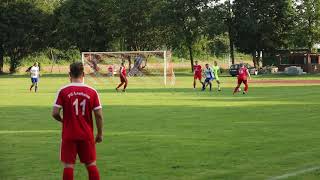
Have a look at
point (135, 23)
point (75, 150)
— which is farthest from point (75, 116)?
point (135, 23)

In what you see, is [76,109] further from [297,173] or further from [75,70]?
[297,173]

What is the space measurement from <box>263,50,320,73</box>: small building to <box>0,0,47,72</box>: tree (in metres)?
32.1

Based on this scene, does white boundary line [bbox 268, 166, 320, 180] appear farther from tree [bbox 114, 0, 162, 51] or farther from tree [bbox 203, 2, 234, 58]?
tree [bbox 114, 0, 162, 51]

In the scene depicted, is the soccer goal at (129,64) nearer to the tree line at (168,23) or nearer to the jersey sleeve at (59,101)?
the tree line at (168,23)

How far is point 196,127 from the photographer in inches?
685

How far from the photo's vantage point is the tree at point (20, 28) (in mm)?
84875

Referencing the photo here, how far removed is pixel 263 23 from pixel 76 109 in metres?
77.2

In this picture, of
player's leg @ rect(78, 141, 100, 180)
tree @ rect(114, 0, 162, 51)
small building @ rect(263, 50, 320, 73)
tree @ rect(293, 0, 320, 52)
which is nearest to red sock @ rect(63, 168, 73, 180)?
player's leg @ rect(78, 141, 100, 180)

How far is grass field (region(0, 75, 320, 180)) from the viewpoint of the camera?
420 inches

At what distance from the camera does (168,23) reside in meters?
84.2

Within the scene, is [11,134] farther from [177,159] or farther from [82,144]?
[82,144]

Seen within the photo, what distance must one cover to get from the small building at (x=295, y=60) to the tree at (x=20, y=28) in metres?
32.1

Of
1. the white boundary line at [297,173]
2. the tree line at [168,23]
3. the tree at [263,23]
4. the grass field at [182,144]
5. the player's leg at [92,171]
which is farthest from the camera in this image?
the tree line at [168,23]

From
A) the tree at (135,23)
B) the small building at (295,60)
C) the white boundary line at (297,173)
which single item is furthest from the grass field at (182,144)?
the tree at (135,23)
